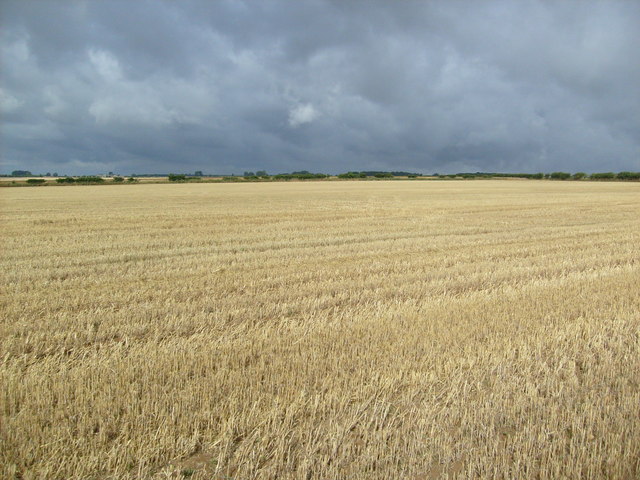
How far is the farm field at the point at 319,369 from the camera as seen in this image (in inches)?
121

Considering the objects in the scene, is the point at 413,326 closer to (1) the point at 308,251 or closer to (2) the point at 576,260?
(1) the point at 308,251

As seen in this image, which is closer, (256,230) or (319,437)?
(319,437)

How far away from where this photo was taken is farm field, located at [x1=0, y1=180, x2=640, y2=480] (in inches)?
121

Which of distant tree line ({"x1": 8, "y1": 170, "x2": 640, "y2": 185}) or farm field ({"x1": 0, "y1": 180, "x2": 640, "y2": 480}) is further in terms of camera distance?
distant tree line ({"x1": 8, "y1": 170, "x2": 640, "y2": 185})

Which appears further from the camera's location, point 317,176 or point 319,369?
point 317,176

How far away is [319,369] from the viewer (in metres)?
4.39

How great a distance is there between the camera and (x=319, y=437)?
331 cm

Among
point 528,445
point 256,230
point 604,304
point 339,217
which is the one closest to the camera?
point 528,445

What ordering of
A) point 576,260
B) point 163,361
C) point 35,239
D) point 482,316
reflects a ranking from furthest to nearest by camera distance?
point 35,239 → point 576,260 → point 482,316 → point 163,361

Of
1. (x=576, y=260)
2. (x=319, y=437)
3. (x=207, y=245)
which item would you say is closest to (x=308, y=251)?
(x=207, y=245)

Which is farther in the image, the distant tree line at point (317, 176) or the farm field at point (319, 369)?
the distant tree line at point (317, 176)

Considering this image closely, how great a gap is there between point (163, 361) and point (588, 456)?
408 centimetres

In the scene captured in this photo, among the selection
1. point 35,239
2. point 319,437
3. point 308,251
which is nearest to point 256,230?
point 308,251

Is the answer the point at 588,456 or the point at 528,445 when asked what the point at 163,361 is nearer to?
the point at 528,445
